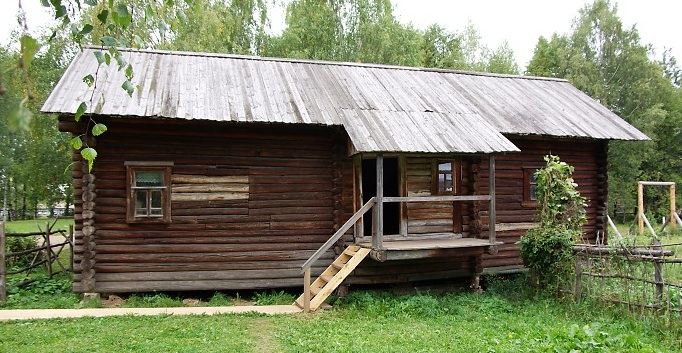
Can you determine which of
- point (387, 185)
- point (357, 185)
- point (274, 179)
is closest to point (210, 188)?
point (274, 179)

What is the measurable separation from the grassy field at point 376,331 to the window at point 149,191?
2.36m

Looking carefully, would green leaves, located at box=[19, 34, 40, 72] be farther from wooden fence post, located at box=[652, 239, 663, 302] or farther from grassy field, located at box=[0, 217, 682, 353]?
wooden fence post, located at box=[652, 239, 663, 302]

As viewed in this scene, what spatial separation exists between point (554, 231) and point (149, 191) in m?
7.97

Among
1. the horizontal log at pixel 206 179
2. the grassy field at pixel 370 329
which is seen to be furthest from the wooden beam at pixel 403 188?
the horizontal log at pixel 206 179

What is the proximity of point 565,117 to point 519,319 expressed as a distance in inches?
268

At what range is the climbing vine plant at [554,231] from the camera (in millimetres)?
9641

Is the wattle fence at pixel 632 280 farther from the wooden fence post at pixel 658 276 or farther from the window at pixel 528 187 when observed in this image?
the window at pixel 528 187

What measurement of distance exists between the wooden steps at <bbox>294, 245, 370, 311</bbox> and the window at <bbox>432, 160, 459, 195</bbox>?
2.62 m

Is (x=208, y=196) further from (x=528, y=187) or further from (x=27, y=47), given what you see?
(x=27, y=47)

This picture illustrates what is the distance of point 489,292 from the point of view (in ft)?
35.9

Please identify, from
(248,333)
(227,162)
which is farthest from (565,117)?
(248,333)

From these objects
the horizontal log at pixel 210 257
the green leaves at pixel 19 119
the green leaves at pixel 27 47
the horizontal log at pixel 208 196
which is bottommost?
the horizontal log at pixel 210 257

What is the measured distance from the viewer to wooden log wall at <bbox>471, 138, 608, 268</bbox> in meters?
12.6

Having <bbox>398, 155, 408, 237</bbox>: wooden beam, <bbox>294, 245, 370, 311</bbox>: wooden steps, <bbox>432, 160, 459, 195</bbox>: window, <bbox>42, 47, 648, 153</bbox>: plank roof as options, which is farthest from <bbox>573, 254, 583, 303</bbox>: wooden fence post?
<bbox>294, 245, 370, 311</bbox>: wooden steps
